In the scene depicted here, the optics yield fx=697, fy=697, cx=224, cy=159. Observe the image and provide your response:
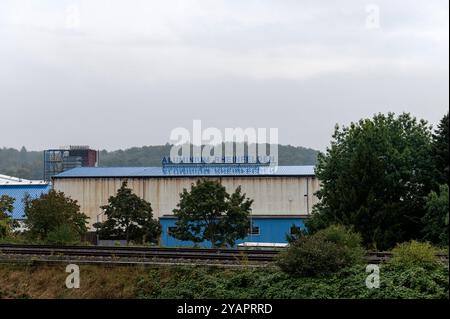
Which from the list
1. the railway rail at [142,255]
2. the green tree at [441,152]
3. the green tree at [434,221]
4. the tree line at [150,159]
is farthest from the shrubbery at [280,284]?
the tree line at [150,159]

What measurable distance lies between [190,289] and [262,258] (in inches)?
138

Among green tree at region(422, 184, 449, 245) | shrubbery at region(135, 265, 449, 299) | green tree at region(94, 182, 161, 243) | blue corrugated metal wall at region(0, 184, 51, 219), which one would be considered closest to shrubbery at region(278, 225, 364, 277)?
shrubbery at region(135, 265, 449, 299)

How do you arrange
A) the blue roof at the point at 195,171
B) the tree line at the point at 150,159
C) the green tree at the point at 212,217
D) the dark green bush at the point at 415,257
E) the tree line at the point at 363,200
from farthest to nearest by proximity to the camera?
the tree line at the point at 150,159, the blue roof at the point at 195,171, the green tree at the point at 212,217, the tree line at the point at 363,200, the dark green bush at the point at 415,257

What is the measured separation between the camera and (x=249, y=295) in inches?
840

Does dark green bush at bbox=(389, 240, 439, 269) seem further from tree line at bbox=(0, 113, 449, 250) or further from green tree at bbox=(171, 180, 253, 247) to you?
green tree at bbox=(171, 180, 253, 247)

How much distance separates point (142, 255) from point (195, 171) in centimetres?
3957

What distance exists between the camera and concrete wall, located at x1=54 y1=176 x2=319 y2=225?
6022 cm

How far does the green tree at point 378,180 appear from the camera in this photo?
36062 millimetres

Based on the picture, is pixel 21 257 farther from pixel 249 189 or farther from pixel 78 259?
pixel 249 189

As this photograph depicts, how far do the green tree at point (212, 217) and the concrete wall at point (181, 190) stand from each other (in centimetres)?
1636

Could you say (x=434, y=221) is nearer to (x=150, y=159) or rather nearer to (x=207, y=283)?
(x=207, y=283)

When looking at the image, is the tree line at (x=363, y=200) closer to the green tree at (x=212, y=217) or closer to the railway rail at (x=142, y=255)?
the green tree at (x=212, y=217)

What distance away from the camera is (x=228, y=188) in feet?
202
